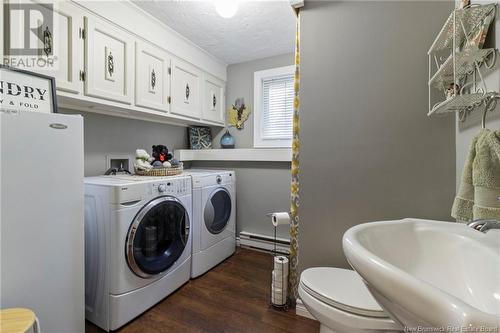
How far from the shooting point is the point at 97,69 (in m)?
1.57

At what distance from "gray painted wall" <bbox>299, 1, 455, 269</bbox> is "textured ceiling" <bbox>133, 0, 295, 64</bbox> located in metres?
0.47

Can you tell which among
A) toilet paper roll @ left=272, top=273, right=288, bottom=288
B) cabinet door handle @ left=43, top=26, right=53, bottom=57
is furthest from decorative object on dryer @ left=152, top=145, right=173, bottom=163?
toilet paper roll @ left=272, top=273, right=288, bottom=288

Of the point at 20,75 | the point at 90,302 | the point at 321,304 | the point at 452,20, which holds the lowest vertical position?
the point at 90,302

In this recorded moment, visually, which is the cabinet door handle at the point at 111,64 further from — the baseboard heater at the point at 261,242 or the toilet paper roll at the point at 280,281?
the baseboard heater at the point at 261,242

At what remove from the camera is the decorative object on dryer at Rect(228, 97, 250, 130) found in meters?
2.85

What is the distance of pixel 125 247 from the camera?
1.42 m

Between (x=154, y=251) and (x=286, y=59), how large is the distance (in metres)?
2.34

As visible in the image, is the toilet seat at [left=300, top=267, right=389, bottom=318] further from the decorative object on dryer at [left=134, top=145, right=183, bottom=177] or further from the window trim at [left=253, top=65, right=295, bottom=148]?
the window trim at [left=253, top=65, right=295, bottom=148]

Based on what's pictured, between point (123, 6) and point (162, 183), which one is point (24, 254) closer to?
point (162, 183)

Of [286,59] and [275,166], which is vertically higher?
[286,59]

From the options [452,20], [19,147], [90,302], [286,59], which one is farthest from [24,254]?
[286,59]

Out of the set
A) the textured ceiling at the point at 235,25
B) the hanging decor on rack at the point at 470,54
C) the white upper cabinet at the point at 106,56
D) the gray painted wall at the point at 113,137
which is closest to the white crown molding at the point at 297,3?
the textured ceiling at the point at 235,25

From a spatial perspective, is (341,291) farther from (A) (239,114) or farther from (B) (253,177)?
(A) (239,114)

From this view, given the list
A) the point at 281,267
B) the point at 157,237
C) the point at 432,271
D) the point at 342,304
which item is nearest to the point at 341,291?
the point at 342,304
